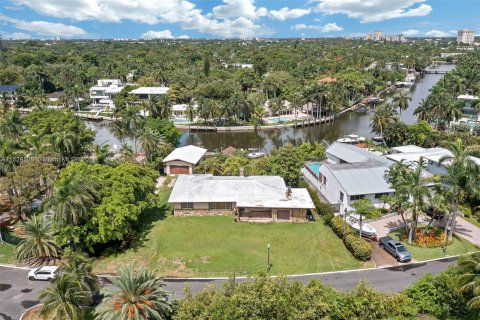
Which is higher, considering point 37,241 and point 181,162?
point 181,162

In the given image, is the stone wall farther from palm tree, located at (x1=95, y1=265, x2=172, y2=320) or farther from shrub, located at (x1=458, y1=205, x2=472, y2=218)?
shrub, located at (x1=458, y1=205, x2=472, y2=218)

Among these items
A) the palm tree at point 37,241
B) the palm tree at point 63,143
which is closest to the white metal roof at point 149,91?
the palm tree at point 63,143

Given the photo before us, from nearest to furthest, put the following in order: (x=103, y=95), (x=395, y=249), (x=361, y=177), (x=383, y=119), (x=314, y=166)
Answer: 1. (x=395, y=249)
2. (x=361, y=177)
3. (x=314, y=166)
4. (x=383, y=119)
5. (x=103, y=95)

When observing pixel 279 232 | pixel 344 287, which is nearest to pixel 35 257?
pixel 279 232

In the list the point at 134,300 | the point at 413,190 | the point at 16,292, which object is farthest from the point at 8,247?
the point at 413,190

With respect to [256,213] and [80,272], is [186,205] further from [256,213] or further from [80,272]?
[80,272]

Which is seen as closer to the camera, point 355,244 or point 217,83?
point 355,244

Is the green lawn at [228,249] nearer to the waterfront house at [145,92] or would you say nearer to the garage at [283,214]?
the garage at [283,214]

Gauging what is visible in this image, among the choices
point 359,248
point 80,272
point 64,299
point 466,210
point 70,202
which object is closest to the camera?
point 64,299
